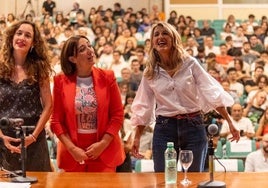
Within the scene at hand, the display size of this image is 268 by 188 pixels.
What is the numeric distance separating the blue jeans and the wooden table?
339 mm

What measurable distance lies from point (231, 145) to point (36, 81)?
294 centimetres

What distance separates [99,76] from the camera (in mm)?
3391

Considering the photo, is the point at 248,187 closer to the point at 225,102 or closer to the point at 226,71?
the point at 225,102

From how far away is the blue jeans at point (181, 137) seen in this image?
323 centimetres

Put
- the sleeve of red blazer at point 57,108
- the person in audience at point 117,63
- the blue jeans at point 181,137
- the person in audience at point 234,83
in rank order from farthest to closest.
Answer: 1. the person in audience at point 117,63
2. the person in audience at point 234,83
3. the sleeve of red blazer at point 57,108
4. the blue jeans at point 181,137

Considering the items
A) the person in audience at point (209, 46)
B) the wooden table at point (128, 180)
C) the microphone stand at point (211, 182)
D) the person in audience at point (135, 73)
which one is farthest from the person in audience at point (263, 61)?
the microphone stand at point (211, 182)

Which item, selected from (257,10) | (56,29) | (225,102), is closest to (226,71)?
(56,29)

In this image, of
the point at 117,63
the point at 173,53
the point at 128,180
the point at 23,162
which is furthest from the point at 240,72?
the point at 23,162

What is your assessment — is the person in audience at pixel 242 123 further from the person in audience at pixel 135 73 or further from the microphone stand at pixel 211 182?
the microphone stand at pixel 211 182

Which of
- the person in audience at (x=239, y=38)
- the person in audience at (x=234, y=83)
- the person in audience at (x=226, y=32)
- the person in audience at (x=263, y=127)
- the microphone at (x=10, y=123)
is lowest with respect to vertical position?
the person in audience at (x=263, y=127)

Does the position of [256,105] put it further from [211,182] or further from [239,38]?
[211,182]

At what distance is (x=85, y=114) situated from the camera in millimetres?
3303

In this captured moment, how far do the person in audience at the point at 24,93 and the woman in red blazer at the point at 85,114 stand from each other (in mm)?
84

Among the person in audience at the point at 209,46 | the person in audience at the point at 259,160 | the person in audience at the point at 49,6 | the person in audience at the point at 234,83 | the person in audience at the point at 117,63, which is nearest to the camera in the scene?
the person in audience at the point at 259,160
